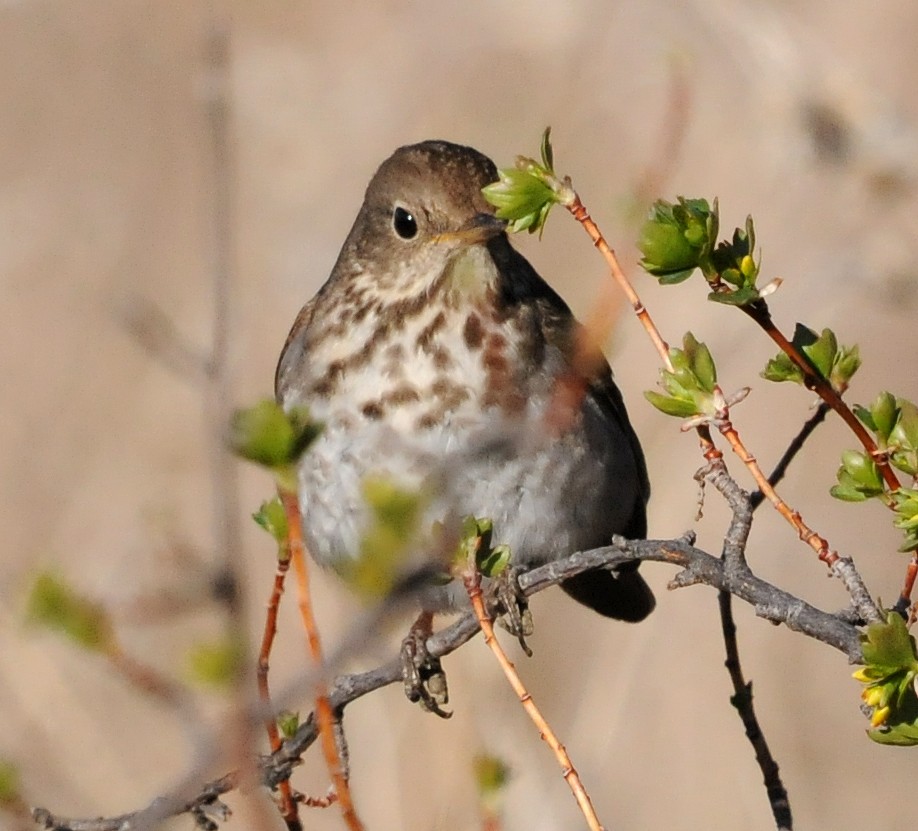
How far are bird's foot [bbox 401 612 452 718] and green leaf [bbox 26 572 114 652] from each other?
1.70 meters

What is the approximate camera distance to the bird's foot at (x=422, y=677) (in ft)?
12.8

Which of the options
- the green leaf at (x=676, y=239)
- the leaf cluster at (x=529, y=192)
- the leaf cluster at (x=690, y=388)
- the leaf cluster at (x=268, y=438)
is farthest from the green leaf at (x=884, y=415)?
the leaf cluster at (x=268, y=438)

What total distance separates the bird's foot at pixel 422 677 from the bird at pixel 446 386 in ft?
0.76

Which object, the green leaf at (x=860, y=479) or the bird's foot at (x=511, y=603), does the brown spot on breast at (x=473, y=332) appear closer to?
the bird's foot at (x=511, y=603)

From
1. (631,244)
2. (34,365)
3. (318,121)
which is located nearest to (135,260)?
(34,365)

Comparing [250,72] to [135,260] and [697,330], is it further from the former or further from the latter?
[697,330]

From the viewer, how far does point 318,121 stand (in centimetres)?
Answer: 809

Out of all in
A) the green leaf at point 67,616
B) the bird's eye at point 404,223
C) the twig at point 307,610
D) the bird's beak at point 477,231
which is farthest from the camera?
the bird's eye at point 404,223

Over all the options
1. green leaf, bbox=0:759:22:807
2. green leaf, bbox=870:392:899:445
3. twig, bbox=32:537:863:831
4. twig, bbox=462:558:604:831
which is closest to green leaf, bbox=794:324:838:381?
green leaf, bbox=870:392:899:445

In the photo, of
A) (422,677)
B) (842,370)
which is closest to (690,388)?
(842,370)

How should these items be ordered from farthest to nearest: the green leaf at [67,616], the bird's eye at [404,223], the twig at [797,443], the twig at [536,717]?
the bird's eye at [404,223], the twig at [797,443], the twig at [536,717], the green leaf at [67,616]

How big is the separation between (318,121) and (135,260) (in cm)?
131

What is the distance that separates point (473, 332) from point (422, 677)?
3.04ft

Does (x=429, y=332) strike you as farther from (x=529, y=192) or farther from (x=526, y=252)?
(x=526, y=252)
